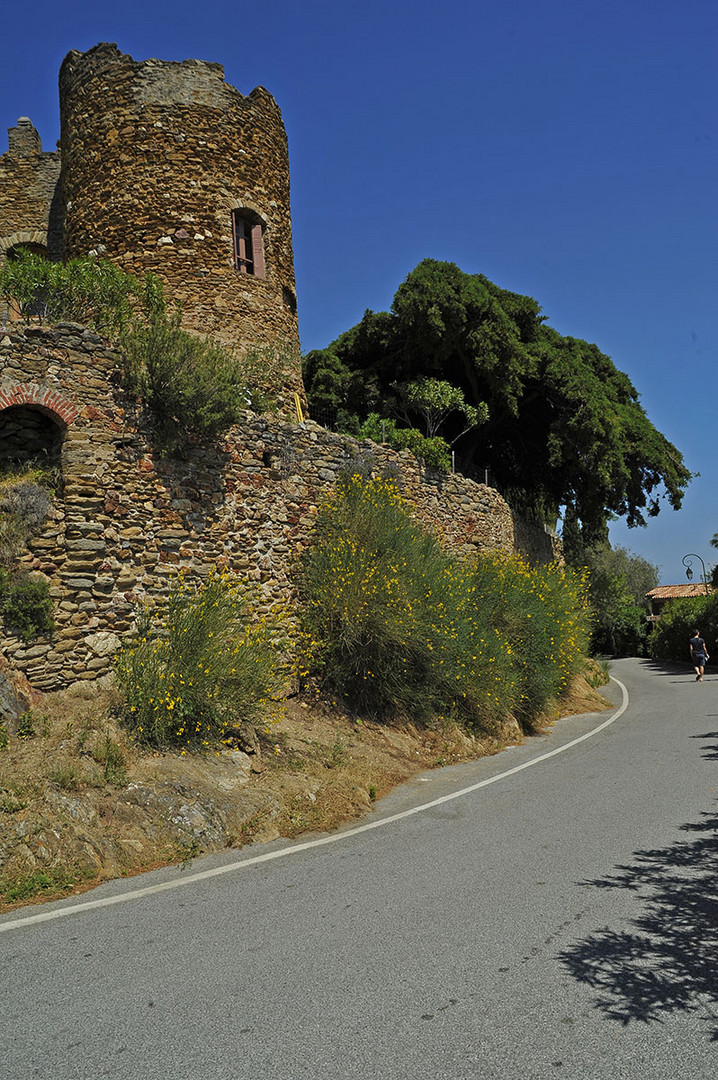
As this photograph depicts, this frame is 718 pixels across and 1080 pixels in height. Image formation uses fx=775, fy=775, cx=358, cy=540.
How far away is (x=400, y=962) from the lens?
14.5 ft

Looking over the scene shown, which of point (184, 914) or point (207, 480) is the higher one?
point (207, 480)

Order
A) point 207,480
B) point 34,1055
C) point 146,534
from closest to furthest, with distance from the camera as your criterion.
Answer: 1. point 34,1055
2. point 146,534
3. point 207,480

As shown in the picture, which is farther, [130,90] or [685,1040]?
[130,90]

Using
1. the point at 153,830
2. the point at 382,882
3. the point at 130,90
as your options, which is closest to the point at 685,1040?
the point at 382,882

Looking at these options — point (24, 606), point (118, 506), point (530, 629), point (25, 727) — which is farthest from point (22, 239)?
point (25, 727)

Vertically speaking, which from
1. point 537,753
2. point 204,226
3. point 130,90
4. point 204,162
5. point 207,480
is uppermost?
point 130,90

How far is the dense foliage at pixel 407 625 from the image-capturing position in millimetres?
11644

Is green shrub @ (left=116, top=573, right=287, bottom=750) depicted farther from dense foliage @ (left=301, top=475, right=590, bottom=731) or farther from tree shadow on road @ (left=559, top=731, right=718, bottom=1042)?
tree shadow on road @ (left=559, top=731, right=718, bottom=1042)

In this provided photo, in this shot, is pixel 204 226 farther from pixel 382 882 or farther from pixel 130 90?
pixel 382 882

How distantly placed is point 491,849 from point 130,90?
623 inches

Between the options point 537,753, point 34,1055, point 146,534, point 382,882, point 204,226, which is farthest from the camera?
point 204,226

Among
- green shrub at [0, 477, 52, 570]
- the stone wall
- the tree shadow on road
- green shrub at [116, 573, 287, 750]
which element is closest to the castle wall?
Answer: the stone wall

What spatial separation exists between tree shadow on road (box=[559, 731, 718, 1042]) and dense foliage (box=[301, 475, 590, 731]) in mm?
5824

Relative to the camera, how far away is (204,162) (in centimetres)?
1568
